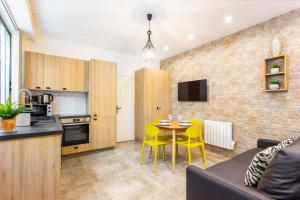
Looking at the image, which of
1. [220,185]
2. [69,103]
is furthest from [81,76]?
[220,185]

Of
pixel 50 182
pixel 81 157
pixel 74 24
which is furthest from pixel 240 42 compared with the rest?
pixel 81 157

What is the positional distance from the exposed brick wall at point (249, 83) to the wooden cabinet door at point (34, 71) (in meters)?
3.56

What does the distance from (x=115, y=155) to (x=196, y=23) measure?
3.19m

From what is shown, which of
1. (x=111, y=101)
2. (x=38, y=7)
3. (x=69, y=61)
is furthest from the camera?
(x=111, y=101)

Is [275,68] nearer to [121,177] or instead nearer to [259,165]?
[259,165]

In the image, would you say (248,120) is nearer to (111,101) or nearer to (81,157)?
(111,101)

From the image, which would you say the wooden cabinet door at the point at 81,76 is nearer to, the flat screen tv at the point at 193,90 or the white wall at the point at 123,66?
the white wall at the point at 123,66

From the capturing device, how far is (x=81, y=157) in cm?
354

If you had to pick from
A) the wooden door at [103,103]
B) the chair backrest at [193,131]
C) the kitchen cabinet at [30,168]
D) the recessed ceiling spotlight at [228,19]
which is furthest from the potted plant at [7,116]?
the recessed ceiling spotlight at [228,19]

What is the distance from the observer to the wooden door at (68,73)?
3564 millimetres

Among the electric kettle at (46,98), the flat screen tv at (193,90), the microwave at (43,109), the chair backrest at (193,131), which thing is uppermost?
the flat screen tv at (193,90)

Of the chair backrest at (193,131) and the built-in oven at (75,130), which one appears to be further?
the built-in oven at (75,130)

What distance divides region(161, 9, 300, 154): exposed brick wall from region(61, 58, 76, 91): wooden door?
2.98 m

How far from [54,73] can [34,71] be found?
1.14 ft
